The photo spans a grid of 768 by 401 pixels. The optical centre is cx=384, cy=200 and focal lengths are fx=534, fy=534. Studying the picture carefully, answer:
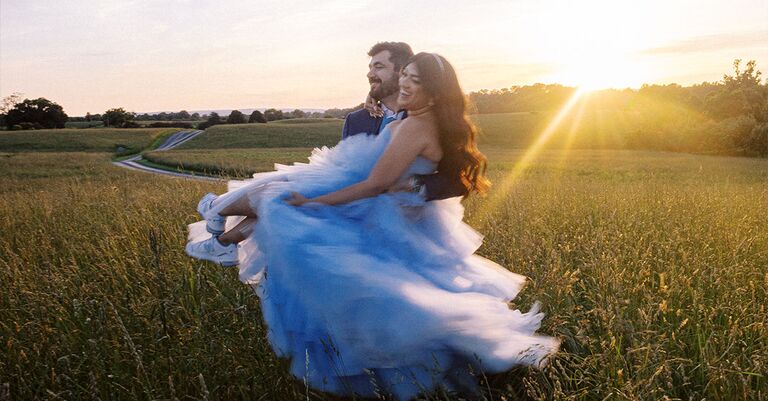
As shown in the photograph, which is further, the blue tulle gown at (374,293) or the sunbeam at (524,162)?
the sunbeam at (524,162)

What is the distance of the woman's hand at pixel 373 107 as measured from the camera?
16.1 ft

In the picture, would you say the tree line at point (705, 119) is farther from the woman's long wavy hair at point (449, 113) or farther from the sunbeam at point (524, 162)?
the woman's long wavy hair at point (449, 113)

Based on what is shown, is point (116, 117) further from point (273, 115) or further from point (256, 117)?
point (273, 115)

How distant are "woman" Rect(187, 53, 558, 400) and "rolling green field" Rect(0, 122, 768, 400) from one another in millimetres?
187

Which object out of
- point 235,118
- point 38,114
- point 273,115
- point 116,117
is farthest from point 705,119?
point 38,114

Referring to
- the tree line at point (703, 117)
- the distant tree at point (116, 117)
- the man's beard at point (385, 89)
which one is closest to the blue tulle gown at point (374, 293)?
the man's beard at point (385, 89)

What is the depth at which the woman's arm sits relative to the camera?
2.84 m

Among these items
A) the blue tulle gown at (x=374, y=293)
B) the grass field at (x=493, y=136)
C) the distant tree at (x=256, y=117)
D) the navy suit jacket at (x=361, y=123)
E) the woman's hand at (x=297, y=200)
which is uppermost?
the distant tree at (x=256, y=117)

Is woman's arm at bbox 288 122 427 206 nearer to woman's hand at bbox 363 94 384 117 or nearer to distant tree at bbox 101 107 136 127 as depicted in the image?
woman's hand at bbox 363 94 384 117

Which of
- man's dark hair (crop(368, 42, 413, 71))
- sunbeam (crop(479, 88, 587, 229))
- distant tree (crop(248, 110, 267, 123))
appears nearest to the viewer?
man's dark hair (crop(368, 42, 413, 71))

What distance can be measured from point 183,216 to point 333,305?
4707 millimetres

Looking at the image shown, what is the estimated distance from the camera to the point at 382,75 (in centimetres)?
468

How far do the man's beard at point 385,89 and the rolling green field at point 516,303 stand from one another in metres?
1.61

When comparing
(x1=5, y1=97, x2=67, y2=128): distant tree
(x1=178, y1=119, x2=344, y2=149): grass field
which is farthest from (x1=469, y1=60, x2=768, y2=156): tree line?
(x1=5, y1=97, x2=67, y2=128): distant tree
